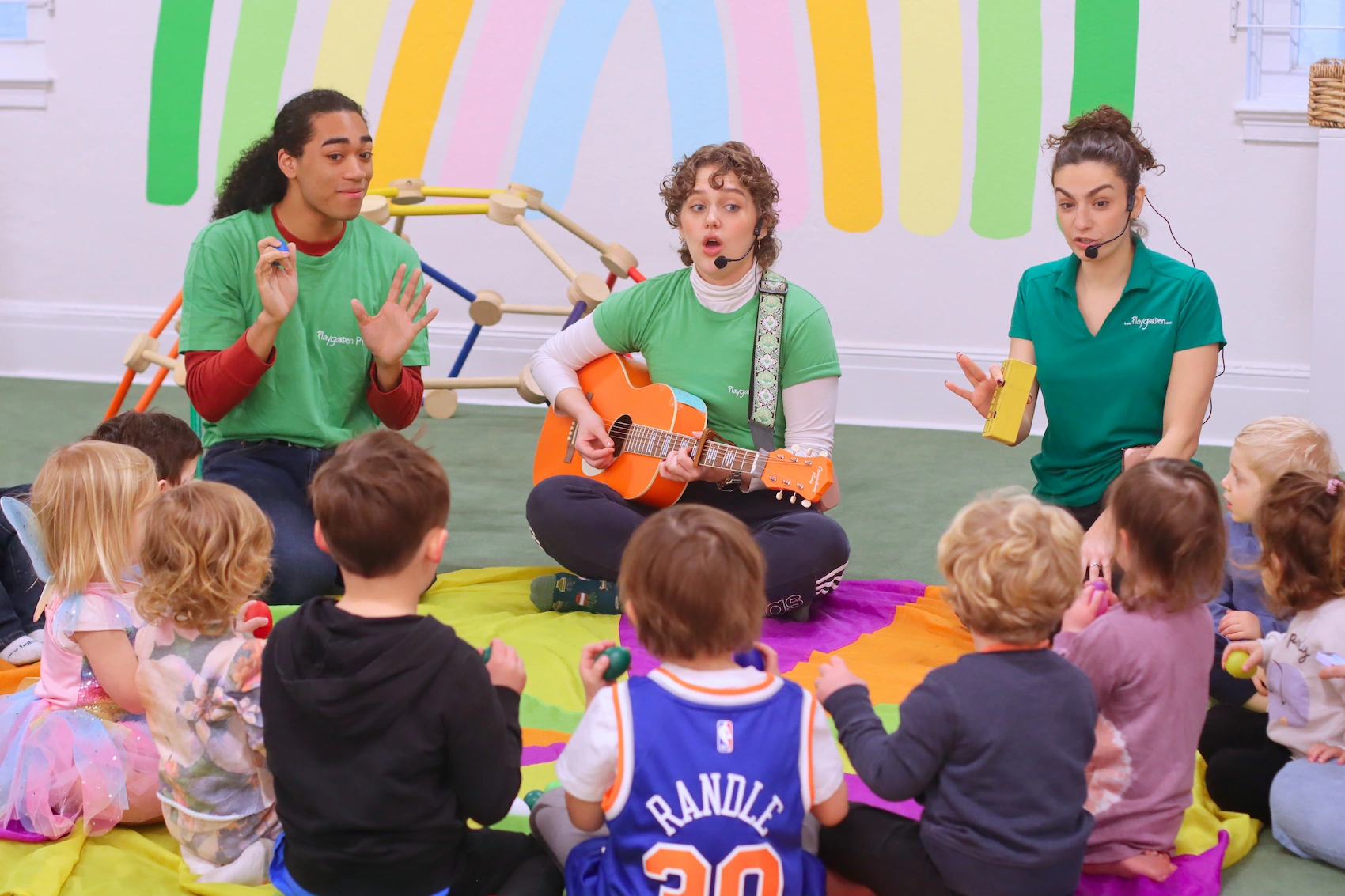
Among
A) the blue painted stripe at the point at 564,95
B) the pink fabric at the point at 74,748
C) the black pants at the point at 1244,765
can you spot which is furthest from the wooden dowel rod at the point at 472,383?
the black pants at the point at 1244,765

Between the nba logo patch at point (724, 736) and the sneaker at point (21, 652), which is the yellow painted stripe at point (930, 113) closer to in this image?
the sneaker at point (21, 652)

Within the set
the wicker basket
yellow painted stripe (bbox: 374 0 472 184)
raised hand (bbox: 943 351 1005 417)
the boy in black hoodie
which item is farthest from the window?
the wicker basket

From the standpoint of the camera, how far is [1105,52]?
15.2 ft

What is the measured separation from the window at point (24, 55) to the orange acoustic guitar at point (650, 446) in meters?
3.86

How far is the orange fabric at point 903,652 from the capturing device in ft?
7.85

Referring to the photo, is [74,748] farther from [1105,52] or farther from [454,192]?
[1105,52]

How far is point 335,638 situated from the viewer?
1.43m

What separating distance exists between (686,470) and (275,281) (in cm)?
97

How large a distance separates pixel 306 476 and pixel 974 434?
2.77 meters

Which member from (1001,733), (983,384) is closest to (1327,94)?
(983,384)

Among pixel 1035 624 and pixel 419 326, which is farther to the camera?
pixel 419 326

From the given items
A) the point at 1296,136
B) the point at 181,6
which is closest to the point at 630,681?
the point at 1296,136

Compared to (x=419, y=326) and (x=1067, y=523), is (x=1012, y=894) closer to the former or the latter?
(x=1067, y=523)

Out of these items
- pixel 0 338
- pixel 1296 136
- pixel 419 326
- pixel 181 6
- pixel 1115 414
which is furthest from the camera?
pixel 0 338
